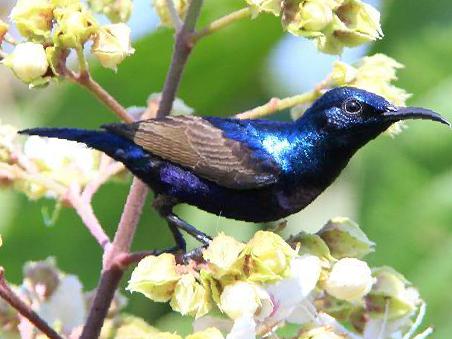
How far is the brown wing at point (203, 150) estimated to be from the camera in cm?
223

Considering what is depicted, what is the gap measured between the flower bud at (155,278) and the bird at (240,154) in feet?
0.56

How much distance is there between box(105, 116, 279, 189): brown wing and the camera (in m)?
2.23

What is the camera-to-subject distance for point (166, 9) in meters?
2.40

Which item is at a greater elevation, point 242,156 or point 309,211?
point 309,211

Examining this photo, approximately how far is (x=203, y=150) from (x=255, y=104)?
4.62ft

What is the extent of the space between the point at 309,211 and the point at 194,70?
0.53 meters

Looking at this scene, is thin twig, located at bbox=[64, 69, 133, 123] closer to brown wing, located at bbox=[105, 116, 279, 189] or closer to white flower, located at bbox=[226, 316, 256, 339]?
brown wing, located at bbox=[105, 116, 279, 189]

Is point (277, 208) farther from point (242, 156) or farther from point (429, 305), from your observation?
point (429, 305)

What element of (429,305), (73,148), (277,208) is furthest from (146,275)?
A: (429,305)

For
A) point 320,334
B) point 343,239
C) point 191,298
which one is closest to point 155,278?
point 191,298

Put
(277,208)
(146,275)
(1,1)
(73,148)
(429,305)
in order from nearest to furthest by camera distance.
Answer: (146,275)
(277,208)
(73,148)
(429,305)
(1,1)

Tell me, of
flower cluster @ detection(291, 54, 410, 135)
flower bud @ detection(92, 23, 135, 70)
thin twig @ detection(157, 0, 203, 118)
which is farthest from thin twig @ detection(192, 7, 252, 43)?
flower cluster @ detection(291, 54, 410, 135)

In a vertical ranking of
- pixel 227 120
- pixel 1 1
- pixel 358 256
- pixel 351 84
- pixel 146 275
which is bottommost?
pixel 146 275

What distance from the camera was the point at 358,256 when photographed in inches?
90.6
